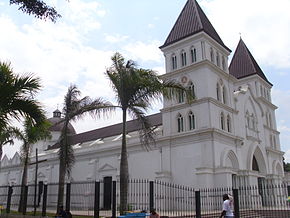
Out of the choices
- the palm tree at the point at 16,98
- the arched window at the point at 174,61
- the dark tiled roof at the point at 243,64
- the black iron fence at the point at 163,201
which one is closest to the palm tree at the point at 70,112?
the black iron fence at the point at 163,201

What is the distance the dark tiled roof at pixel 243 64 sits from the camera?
37.0 metres

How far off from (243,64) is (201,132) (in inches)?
633

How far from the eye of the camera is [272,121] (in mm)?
37250

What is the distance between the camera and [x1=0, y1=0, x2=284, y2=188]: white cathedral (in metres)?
25.4

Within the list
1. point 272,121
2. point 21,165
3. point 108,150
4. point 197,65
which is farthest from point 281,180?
point 21,165

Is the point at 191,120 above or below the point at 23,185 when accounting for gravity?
above

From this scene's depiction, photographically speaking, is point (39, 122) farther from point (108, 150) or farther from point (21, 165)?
point (21, 165)

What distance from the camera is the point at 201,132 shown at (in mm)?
25297

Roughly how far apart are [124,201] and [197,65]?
15267mm

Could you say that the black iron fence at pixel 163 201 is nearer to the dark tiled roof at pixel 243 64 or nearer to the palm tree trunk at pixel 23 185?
the palm tree trunk at pixel 23 185

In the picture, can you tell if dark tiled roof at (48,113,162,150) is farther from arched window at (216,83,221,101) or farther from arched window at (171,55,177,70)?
arched window at (216,83,221,101)

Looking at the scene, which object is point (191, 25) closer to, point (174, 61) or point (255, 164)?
point (174, 61)

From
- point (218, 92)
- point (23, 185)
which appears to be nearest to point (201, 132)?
point (218, 92)

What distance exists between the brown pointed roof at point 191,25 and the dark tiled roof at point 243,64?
7.27m
